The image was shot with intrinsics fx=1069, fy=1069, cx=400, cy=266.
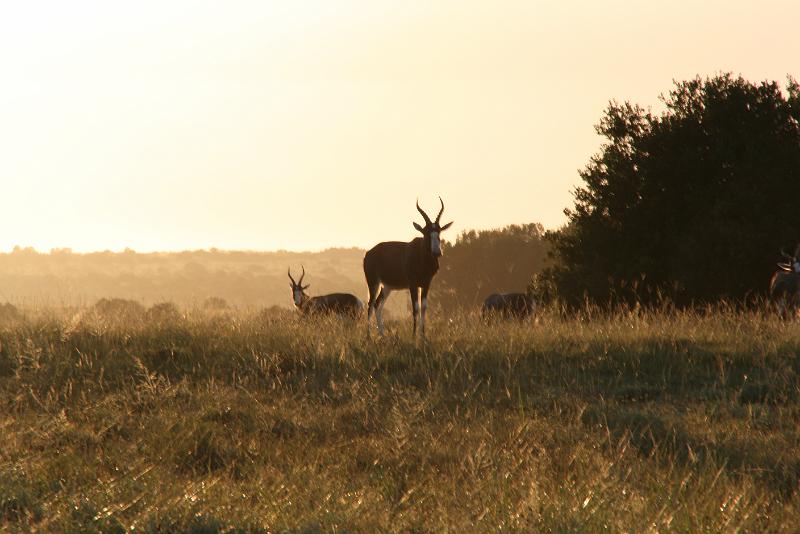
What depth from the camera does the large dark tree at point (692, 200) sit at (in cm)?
2359

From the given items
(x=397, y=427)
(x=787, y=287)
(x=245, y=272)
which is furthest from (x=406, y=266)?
(x=245, y=272)

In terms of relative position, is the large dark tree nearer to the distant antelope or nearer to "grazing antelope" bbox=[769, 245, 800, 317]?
"grazing antelope" bbox=[769, 245, 800, 317]

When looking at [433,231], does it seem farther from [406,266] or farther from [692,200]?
[692,200]

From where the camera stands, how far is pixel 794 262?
2023 cm

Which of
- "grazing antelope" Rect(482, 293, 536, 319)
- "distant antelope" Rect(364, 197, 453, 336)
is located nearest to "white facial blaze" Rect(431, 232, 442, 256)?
"distant antelope" Rect(364, 197, 453, 336)

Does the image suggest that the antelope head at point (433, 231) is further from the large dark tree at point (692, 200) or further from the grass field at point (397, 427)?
the large dark tree at point (692, 200)

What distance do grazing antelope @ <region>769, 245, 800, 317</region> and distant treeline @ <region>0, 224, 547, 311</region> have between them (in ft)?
108

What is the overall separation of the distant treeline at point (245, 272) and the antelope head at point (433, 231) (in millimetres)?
35054

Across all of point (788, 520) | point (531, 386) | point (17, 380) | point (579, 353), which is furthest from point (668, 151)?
point (788, 520)

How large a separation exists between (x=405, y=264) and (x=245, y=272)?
283ft

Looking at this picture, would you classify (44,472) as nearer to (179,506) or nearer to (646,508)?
(179,506)

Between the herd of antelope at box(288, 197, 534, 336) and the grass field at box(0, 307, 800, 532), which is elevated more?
the herd of antelope at box(288, 197, 534, 336)

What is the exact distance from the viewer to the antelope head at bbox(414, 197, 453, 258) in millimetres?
18453

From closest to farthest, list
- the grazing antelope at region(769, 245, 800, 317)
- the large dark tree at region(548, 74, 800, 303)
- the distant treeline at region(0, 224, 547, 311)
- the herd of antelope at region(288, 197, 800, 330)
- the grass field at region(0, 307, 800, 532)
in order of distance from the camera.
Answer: the grass field at region(0, 307, 800, 532), the herd of antelope at region(288, 197, 800, 330), the grazing antelope at region(769, 245, 800, 317), the large dark tree at region(548, 74, 800, 303), the distant treeline at region(0, 224, 547, 311)
